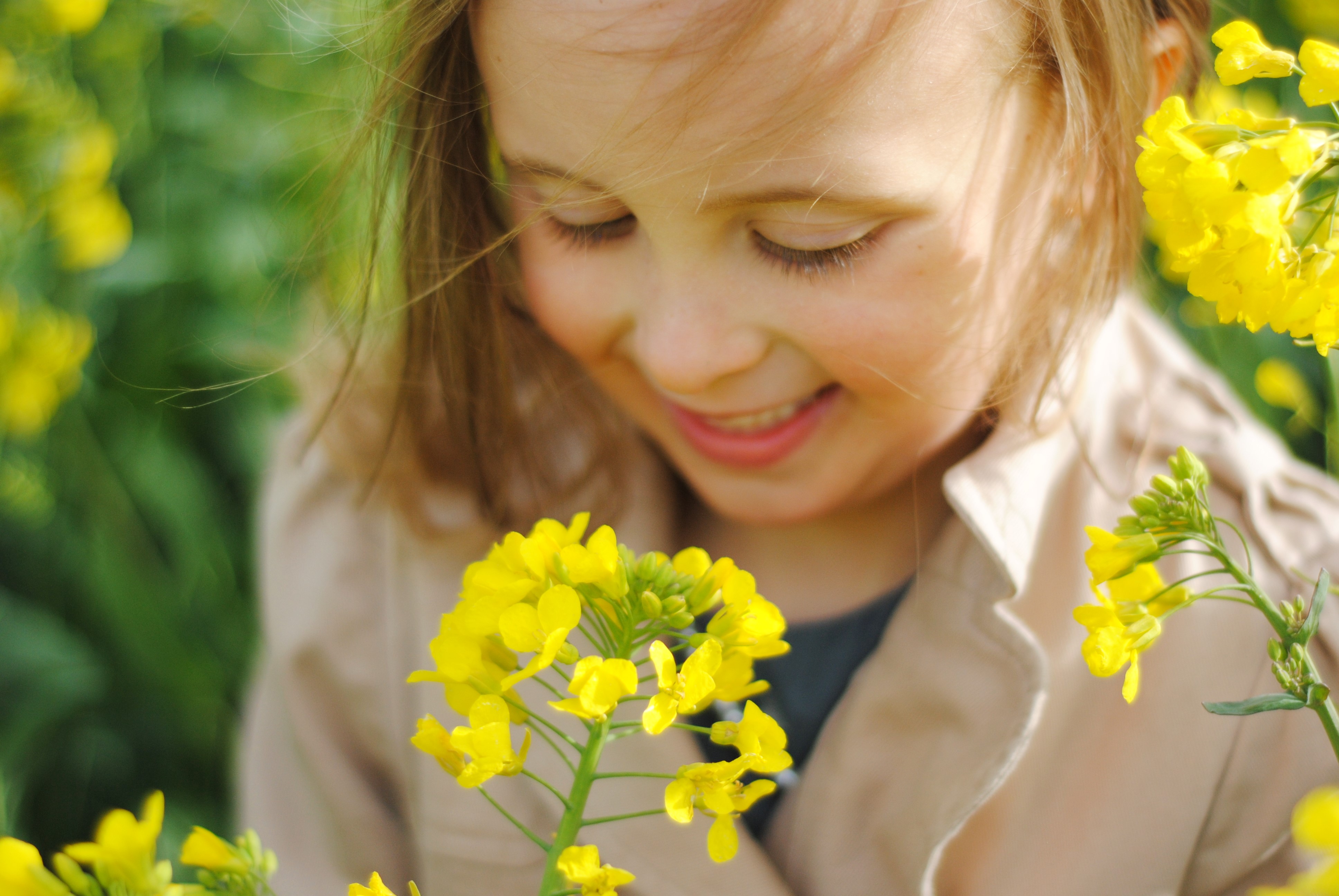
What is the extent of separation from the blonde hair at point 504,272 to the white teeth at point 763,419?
0.59 feet

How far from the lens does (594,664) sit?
53 centimetres

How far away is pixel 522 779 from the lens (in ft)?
3.75

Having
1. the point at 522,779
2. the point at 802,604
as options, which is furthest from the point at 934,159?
the point at 522,779

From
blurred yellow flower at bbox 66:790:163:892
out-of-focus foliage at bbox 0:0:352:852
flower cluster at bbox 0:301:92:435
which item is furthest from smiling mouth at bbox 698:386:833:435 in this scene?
flower cluster at bbox 0:301:92:435

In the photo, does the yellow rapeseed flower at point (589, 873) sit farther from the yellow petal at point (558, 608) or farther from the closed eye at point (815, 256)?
the closed eye at point (815, 256)

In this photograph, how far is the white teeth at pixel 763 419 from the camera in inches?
36.6

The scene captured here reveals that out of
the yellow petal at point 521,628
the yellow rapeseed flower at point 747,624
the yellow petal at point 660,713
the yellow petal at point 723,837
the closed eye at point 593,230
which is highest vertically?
the closed eye at point 593,230

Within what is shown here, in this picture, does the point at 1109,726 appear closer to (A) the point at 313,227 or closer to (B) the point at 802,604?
(B) the point at 802,604

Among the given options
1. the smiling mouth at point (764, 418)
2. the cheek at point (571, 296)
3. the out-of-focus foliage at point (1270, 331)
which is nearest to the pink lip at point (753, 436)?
the smiling mouth at point (764, 418)

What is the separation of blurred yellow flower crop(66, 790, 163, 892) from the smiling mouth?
547 millimetres

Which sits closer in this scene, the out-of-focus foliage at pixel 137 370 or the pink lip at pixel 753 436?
the pink lip at pixel 753 436

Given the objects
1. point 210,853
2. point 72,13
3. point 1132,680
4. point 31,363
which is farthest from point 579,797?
point 72,13

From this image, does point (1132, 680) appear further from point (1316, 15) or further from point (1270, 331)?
point (1316, 15)

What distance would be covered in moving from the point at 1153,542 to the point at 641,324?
431 millimetres
